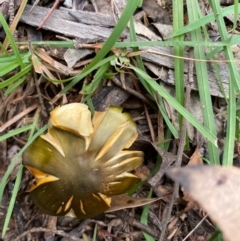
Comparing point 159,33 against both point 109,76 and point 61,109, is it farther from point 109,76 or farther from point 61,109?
point 61,109

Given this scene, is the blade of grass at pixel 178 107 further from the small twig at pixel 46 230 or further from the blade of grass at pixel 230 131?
the small twig at pixel 46 230

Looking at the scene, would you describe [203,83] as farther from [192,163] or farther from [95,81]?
[95,81]

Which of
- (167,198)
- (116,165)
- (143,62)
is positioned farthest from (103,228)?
(143,62)

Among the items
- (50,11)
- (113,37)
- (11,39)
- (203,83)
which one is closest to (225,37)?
(203,83)

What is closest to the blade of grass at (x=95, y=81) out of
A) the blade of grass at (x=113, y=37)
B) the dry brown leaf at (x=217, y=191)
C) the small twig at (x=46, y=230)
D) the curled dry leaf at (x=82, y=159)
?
the blade of grass at (x=113, y=37)

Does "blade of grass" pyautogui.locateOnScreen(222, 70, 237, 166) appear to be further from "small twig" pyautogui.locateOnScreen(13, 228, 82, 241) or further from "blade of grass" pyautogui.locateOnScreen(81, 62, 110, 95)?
"small twig" pyautogui.locateOnScreen(13, 228, 82, 241)

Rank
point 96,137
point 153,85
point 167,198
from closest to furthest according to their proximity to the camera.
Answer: point 96,137 → point 153,85 → point 167,198
